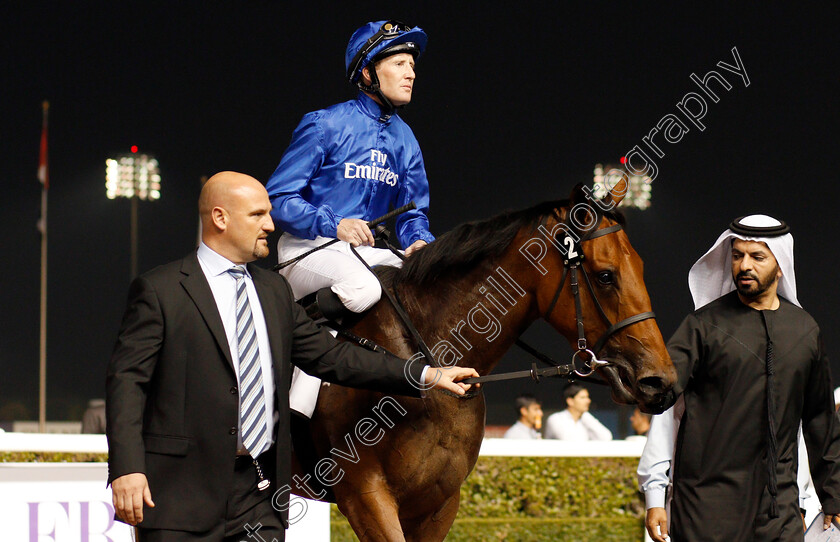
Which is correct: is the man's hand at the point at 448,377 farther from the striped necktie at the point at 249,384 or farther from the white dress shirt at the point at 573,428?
the white dress shirt at the point at 573,428

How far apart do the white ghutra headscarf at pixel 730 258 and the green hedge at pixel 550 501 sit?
302 centimetres

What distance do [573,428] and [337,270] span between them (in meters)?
4.86

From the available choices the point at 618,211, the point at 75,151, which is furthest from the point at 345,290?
the point at 75,151

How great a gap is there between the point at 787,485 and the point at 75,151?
1956 centimetres

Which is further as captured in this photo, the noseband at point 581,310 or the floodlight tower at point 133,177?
the floodlight tower at point 133,177

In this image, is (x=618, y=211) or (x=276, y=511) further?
(x=618, y=211)

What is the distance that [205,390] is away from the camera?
88.2 inches

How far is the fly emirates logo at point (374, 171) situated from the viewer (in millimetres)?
3361

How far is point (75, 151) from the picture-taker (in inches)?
784

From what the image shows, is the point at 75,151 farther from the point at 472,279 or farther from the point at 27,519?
the point at 472,279

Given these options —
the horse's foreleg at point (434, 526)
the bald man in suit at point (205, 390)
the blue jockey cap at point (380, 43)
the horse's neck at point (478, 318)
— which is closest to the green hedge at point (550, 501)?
the horse's foreleg at point (434, 526)

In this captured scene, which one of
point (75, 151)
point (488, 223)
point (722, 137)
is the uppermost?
point (488, 223)

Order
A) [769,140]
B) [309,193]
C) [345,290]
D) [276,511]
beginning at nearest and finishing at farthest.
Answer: [276,511]
[345,290]
[309,193]
[769,140]

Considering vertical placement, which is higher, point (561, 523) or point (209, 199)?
point (209, 199)
